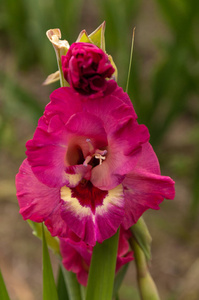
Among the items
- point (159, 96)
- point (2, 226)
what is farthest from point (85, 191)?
point (2, 226)

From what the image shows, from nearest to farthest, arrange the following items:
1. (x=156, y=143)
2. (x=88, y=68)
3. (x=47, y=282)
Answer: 1. (x=88, y=68)
2. (x=47, y=282)
3. (x=156, y=143)

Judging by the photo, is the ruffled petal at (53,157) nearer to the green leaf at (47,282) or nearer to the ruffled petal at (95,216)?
the ruffled petal at (95,216)

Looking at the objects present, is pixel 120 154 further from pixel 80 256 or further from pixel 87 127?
pixel 80 256

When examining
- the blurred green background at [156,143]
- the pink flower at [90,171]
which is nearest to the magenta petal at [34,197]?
the pink flower at [90,171]

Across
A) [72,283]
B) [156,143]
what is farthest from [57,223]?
[156,143]

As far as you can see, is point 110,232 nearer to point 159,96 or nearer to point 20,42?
point 159,96

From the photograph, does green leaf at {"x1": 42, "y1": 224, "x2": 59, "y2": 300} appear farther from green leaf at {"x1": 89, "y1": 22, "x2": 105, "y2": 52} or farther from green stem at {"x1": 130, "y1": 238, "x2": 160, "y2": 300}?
green leaf at {"x1": 89, "y1": 22, "x2": 105, "y2": 52}

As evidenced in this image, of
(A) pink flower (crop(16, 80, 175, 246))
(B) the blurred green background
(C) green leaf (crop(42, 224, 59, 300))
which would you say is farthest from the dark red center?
(B) the blurred green background

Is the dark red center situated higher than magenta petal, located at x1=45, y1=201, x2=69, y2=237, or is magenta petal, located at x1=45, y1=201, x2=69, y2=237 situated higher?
the dark red center
